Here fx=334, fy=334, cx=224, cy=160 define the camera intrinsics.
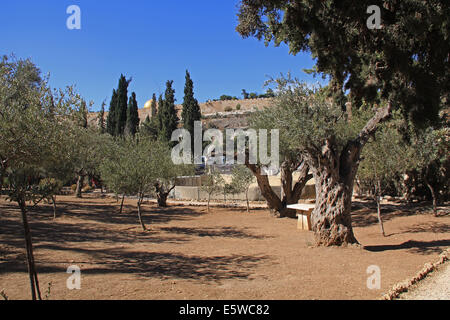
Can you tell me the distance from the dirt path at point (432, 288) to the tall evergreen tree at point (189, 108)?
44409 millimetres

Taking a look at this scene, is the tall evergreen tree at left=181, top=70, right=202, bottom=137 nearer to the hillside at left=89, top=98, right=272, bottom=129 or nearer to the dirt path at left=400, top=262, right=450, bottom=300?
the hillside at left=89, top=98, right=272, bottom=129

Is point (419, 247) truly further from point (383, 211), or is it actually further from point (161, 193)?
point (161, 193)

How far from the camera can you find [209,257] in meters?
10.8

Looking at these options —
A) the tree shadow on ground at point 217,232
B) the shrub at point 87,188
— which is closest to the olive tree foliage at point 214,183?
the tree shadow on ground at point 217,232

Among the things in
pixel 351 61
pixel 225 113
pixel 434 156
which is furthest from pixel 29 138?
pixel 225 113

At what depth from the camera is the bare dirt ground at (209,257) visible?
283 inches

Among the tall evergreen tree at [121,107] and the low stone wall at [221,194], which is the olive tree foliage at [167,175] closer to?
the low stone wall at [221,194]

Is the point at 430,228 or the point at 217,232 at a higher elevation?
the point at 430,228

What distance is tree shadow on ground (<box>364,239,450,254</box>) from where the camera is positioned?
1107 centimetres

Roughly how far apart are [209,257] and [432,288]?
20.2 feet

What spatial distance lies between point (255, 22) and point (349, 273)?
9.10m

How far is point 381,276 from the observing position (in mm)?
8023
